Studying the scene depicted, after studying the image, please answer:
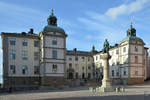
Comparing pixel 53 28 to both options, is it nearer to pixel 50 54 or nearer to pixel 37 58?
pixel 50 54

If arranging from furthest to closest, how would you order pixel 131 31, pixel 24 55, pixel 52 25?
pixel 131 31 → pixel 52 25 → pixel 24 55

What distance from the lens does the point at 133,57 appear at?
50.2m

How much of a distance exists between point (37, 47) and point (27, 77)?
8.13 m

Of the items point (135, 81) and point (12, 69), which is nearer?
point (12, 69)

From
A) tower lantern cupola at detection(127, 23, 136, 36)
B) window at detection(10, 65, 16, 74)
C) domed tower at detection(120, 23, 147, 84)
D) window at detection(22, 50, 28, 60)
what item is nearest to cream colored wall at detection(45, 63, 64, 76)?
window at detection(22, 50, 28, 60)

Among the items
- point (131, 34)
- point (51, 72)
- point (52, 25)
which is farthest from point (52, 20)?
point (131, 34)

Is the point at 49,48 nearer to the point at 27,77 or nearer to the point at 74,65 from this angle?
the point at 27,77

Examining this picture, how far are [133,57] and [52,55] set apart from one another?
991 inches

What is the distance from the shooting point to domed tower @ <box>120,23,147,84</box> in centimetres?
4944

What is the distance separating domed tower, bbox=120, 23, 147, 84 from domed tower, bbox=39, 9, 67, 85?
2019 centimetres

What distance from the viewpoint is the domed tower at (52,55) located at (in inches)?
1587

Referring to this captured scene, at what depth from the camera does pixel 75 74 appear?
64688 mm

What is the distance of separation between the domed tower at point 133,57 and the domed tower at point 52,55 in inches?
795

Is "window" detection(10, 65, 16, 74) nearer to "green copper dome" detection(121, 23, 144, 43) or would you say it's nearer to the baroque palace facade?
the baroque palace facade
